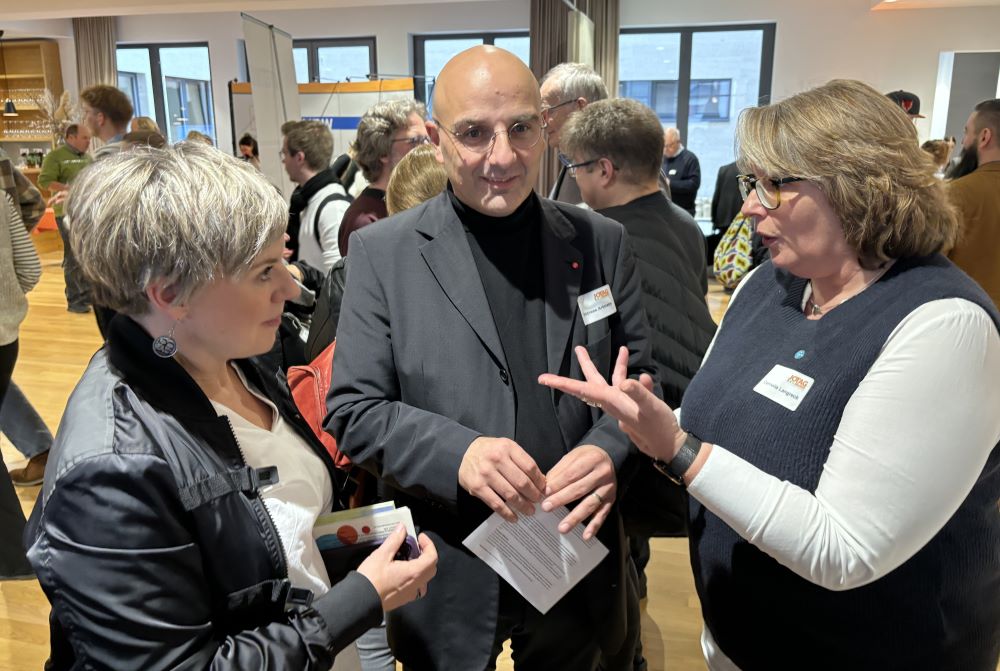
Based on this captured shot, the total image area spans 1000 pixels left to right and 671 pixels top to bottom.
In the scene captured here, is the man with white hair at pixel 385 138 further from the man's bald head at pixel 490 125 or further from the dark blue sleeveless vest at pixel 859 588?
the dark blue sleeveless vest at pixel 859 588

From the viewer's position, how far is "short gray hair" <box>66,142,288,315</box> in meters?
0.92

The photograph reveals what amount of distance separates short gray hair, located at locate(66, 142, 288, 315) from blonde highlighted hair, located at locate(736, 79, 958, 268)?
89 cm

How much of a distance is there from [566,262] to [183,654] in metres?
0.94

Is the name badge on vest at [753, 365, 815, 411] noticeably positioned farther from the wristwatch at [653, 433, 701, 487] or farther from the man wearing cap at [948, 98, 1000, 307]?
the man wearing cap at [948, 98, 1000, 307]

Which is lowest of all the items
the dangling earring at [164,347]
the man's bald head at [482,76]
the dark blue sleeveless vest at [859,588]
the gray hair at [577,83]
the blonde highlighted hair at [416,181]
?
the dark blue sleeveless vest at [859,588]

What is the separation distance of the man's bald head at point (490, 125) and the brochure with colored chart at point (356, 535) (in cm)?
62

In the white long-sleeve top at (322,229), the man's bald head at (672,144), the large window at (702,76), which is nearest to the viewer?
the white long-sleeve top at (322,229)

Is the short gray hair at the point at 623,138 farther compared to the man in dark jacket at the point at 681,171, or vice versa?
the man in dark jacket at the point at 681,171

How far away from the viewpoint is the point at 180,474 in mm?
909

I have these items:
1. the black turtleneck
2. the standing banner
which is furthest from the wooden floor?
the standing banner

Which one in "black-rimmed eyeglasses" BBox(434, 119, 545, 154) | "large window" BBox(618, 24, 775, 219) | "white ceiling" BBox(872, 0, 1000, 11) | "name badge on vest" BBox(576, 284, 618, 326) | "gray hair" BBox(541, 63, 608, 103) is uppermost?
Answer: "white ceiling" BBox(872, 0, 1000, 11)

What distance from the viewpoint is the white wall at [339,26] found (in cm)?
995

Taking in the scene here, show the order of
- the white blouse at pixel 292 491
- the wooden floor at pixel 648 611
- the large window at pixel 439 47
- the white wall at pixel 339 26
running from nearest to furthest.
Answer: the white blouse at pixel 292 491
the wooden floor at pixel 648 611
the white wall at pixel 339 26
the large window at pixel 439 47

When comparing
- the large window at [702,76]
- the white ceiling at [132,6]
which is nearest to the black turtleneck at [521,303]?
the white ceiling at [132,6]
